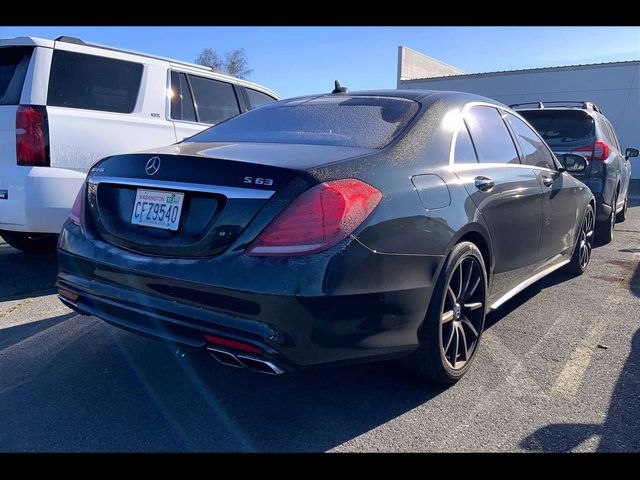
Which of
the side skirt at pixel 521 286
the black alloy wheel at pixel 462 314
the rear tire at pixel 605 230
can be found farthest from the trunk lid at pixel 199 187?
the rear tire at pixel 605 230

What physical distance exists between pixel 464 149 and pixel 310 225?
1.38m

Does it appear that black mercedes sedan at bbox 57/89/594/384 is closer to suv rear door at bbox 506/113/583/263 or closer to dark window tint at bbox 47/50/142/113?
suv rear door at bbox 506/113/583/263

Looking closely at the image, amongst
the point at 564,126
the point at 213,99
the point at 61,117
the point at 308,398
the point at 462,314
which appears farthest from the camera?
the point at 564,126

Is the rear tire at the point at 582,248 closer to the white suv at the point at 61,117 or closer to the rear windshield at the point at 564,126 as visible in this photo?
the rear windshield at the point at 564,126

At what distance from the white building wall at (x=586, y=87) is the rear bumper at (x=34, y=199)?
64.8 ft

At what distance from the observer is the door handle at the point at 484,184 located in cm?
299

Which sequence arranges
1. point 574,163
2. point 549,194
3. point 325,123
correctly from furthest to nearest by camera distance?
point 574,163, point 549,194, point 325,123

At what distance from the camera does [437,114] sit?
298cm

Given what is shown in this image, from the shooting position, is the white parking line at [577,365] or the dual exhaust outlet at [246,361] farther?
the white parking line at [577,365]

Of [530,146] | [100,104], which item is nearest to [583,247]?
[530,146]

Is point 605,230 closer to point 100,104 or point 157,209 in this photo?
point 100,104

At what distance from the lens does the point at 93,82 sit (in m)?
4.68

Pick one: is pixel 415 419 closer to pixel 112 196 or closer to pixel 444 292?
pixel 444 292
